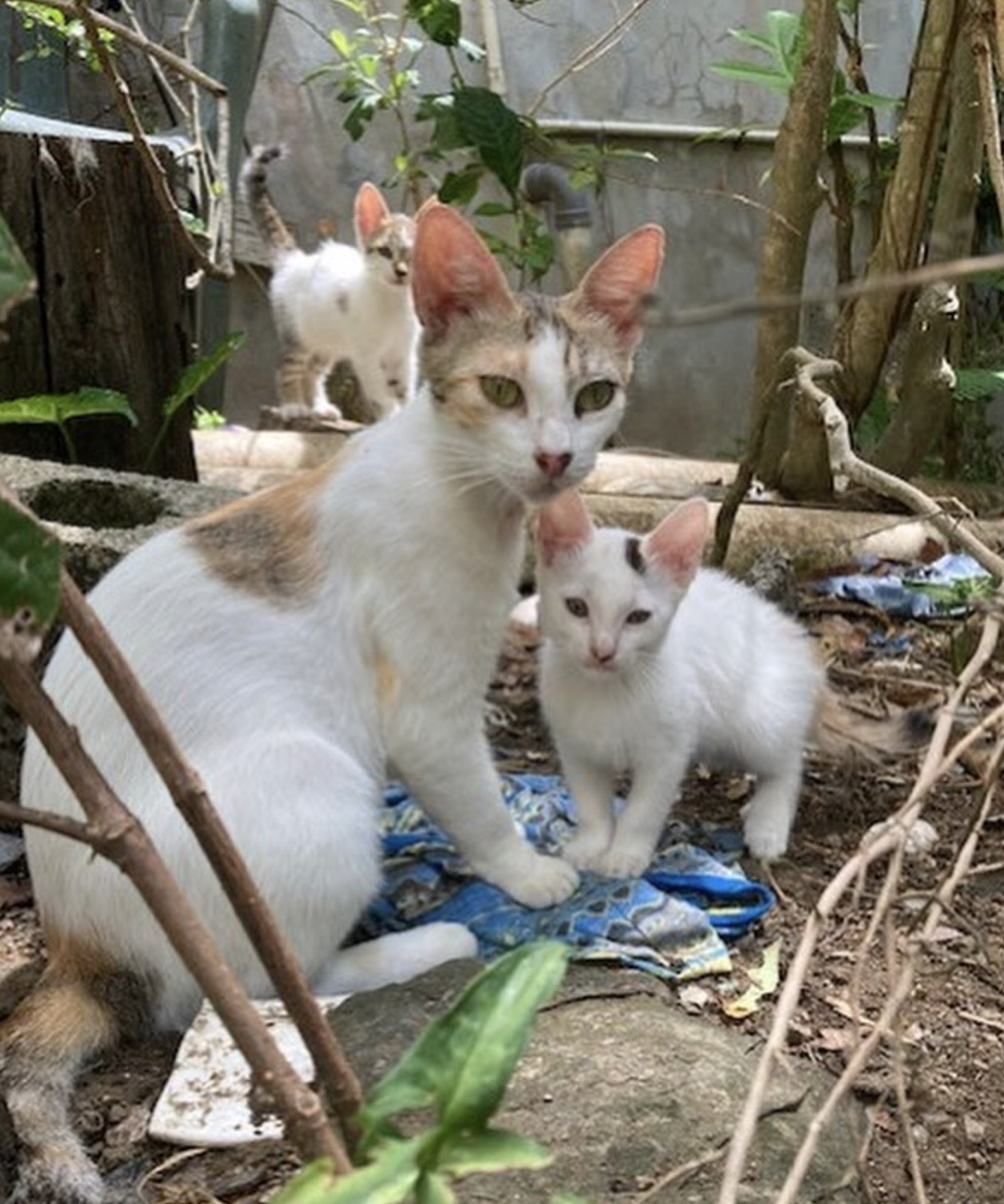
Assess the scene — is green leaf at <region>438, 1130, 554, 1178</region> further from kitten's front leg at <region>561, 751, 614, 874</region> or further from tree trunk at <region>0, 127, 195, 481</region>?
tree trunk at <region>0, 127, 195, 481</region>

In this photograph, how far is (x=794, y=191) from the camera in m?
4.56

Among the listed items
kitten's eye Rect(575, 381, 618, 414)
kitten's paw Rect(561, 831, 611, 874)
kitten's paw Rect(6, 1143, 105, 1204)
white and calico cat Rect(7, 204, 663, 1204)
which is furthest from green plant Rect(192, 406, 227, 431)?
kitten's paw Rect(6, 1143, 105, 1204)

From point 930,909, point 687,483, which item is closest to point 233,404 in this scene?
point 687,483

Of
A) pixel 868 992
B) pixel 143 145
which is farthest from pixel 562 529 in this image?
pixel 143 145

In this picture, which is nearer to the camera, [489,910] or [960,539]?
[960,539]

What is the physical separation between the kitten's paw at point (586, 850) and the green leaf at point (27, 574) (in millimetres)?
2195

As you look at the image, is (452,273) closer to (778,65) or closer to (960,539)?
(960,539)

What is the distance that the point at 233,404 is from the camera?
30.7ft

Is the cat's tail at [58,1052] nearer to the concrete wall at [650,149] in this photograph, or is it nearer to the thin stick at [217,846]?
the thin stick at [217,846]

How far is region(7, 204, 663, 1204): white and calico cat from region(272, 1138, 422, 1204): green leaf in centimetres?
158

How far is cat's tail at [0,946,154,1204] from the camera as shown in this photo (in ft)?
6.63

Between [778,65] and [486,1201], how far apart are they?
3.71 meters

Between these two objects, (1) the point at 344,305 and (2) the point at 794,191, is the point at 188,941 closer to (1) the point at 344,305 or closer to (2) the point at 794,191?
(2) the point at 794,191

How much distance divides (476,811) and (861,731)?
107 centimetres
